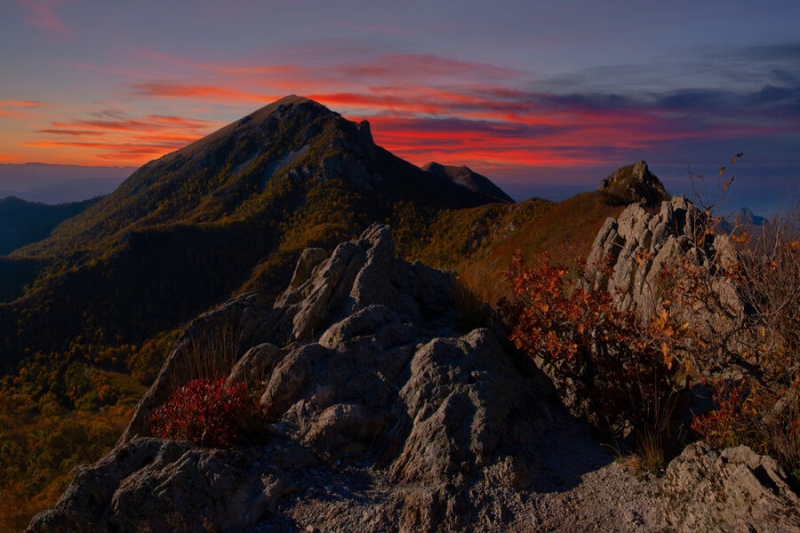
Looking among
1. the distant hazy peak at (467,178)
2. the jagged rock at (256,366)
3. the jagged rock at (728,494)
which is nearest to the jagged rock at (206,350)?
the jagged rock at (256,366)

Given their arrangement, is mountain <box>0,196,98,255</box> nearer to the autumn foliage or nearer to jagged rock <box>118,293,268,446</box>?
jagged rock <box>118,293,268,446</box>

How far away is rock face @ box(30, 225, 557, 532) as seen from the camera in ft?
18.2

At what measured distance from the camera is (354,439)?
6680 millimetres

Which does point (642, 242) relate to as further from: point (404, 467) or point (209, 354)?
point (209, 354)

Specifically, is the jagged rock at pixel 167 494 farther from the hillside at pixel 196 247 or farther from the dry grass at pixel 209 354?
the hillside at pixel 196 247

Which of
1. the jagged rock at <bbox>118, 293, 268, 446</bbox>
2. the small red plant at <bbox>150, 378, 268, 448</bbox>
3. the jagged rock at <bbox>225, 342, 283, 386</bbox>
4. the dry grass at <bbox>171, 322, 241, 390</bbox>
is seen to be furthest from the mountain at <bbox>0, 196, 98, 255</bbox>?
the small red plant at <bbox>150, 378, 268, 448</bbox>

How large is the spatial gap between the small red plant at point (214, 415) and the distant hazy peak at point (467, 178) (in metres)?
157

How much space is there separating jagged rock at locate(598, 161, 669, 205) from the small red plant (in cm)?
3761

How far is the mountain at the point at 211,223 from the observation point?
73.9 metres

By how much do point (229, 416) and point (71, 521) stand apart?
2.03 metres

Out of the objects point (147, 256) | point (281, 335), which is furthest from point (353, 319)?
point (147, 256)

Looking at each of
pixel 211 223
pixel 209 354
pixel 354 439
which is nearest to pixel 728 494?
pixel 354 439

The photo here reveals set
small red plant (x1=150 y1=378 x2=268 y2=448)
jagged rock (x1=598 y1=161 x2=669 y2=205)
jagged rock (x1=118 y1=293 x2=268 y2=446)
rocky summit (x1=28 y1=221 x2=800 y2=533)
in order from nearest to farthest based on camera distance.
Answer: rocky summit (x1=28 y1=221 x2=800 y2=533), small red plant (x1=150 y1=378 x2=268 y2=448), jagged rock (x1=118 y1=293 x2=268 y2=446), jagged rock (x1=598 y1=161 x2=669 y2=205)

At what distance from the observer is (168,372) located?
943 cm
